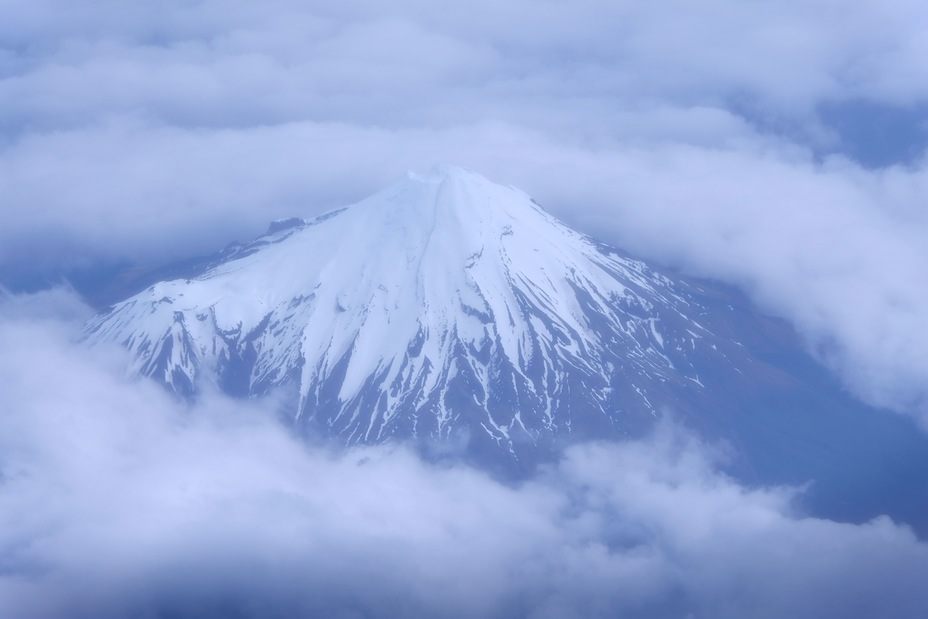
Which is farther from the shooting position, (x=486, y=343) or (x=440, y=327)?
(x=440, y=327)

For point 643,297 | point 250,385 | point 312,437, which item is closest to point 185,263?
point 250,385

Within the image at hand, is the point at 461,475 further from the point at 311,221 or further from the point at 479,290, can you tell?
the point at 311,221

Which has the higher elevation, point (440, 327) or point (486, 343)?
point (440, 327)

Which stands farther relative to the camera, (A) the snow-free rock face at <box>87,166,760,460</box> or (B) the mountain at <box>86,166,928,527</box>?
(A) the snow-free rock face at <box>87,166,760,460</box>

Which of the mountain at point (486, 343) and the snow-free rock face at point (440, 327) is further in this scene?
the snow-free rock face at point (440, 327)
